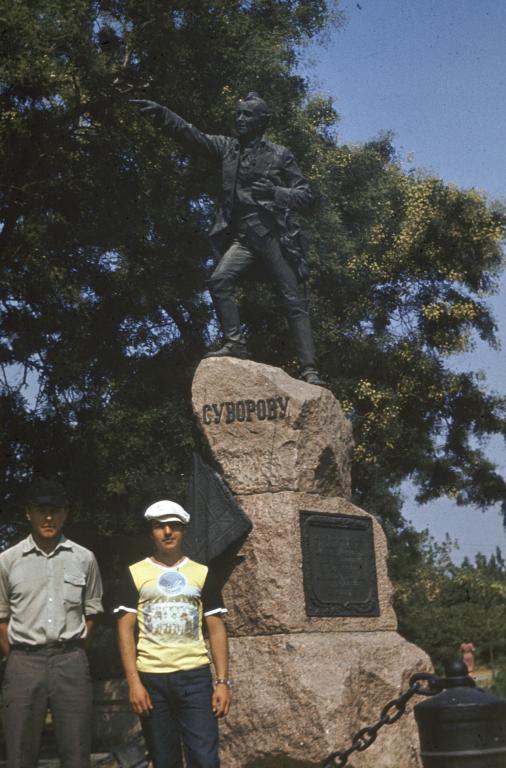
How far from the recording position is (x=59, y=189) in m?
15.8

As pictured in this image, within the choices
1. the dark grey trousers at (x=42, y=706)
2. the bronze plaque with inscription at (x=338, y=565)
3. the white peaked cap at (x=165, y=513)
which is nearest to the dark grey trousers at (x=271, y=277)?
the bronze plaque with inscription at (x=338, y=565)

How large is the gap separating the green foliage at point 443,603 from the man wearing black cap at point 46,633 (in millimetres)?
16745

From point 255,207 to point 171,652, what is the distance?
4.15m

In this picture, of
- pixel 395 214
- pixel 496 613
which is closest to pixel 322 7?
pixel 395 214

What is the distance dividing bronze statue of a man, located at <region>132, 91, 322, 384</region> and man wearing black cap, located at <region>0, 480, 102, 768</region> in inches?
119

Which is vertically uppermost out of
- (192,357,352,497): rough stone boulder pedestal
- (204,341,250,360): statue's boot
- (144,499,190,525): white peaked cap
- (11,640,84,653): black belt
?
(204,341,250,360): statue's boot

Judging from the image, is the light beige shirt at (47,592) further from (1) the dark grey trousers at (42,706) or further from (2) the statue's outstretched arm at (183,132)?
(2) the statue's outstretched arm at (183,132)

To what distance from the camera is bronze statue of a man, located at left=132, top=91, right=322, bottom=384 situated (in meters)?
8.39

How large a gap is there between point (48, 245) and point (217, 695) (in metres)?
11.2

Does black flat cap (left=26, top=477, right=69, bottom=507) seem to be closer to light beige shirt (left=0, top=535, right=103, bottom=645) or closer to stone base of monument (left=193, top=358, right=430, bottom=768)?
light beige shirt (left=0, top=535, right=103, bottom=645)

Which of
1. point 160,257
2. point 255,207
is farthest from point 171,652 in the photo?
point 160,257

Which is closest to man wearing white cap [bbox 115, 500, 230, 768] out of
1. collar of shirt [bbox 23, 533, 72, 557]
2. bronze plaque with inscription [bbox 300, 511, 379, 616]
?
collar of shirt [bbox 23, 533, 72, 557]

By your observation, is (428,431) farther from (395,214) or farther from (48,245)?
(48,245)

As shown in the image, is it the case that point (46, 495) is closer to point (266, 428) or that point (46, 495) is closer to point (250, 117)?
point (266, 428)
